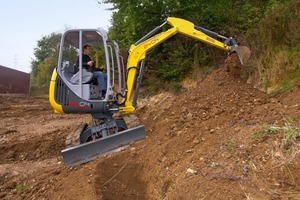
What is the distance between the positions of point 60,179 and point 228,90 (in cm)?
385

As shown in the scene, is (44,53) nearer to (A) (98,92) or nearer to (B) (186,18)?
(B) (186,18)

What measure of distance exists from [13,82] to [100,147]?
Result: 20.4 meters

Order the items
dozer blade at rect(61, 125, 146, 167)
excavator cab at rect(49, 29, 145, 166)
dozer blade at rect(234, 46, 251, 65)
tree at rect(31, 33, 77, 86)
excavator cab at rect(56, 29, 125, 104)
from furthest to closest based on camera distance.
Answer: tree at rect(31, 33, 77, 86) → dozer blade at rect(234, 46, 251, 65) → excavator cab at rect(56, 29, 125, 104) → excavator cab at rect(49, 29, 145, 166) → dozer blade at rect(61, 125, 146, 167)

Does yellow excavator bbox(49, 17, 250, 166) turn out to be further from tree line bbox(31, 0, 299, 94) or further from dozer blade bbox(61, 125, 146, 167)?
tree line bbox(31, 0, 299, 94)

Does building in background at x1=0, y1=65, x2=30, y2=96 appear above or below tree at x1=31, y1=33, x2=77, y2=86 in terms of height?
below

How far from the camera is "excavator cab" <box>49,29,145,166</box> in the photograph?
20.7 feet

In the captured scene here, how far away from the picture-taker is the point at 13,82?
24.6 metres

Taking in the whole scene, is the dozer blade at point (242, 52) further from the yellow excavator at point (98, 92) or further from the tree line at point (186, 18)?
the tree line at point (186, 18)

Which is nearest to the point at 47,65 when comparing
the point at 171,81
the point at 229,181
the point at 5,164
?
the point at 171,81

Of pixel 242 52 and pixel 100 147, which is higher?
pixel 242 52

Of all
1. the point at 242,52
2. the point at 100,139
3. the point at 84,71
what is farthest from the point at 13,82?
the point at 242,52

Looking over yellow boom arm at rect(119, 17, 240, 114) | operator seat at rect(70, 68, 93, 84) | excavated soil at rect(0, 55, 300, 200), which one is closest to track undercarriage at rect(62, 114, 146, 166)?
excavated soil at rect(0, 55, 300, 200)

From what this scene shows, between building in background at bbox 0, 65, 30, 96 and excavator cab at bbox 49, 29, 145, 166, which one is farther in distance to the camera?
building in background at bbox 0, 65, 30, 96

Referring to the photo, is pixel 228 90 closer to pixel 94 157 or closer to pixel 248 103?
pixel 248 103
